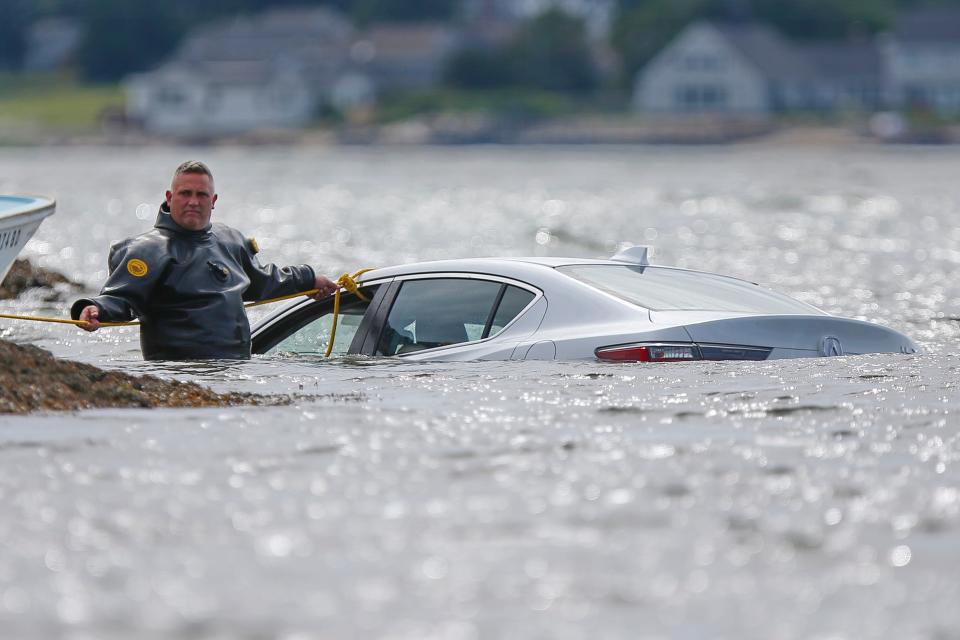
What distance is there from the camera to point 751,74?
417ft

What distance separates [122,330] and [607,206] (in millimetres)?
38086

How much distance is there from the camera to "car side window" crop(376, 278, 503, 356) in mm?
9867

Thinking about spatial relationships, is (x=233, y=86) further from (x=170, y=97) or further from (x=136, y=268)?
(x=136, y=268)

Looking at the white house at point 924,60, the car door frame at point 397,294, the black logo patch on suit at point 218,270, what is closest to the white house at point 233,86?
the white house at point 924,60

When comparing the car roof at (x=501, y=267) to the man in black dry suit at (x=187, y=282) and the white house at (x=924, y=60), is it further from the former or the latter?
the white house at (x=924, y=60)

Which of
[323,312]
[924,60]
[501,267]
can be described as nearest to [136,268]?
[323,312]

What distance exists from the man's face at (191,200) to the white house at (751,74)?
116891 mm

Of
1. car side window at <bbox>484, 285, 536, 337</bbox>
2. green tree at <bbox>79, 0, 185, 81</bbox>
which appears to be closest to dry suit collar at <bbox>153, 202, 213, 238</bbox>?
car side window at <bbox>484, 285, 536, 337</bbox>

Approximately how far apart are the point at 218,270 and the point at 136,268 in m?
0.50

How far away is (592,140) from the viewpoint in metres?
110

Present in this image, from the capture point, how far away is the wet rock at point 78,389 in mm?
8789

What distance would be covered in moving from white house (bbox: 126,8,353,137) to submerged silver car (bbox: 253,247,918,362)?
12585 centimetres

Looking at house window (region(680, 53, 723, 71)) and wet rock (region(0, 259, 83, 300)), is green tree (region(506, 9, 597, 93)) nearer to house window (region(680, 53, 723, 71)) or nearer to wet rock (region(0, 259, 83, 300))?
house window (region(680, 53, 723, 71))

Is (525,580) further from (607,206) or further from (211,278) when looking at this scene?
(607,206)
